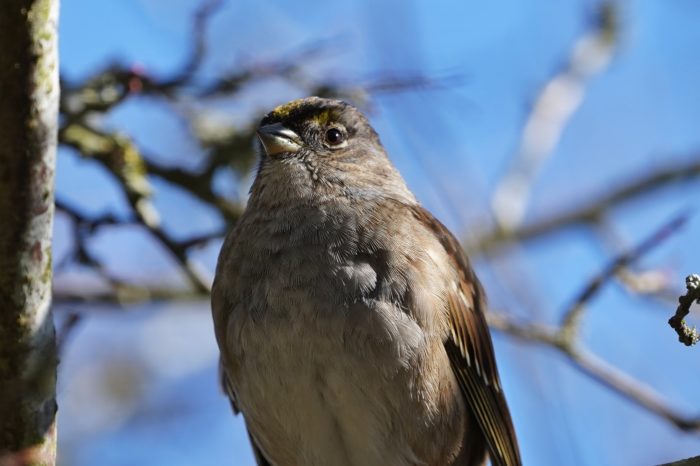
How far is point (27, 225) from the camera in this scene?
300 centimetres

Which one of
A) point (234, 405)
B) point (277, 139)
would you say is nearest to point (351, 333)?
point (234, 405)

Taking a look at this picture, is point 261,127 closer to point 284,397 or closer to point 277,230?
point 277,230

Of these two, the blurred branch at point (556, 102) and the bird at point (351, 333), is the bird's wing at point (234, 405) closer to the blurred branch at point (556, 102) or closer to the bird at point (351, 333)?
the bird at point (351, 333)

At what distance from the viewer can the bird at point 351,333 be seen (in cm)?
399

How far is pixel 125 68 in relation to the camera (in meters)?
5.09

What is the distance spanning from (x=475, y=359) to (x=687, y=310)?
1.77 meters

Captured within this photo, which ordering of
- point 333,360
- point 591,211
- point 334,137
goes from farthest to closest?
point 591,211, point 334,137, point 333,360

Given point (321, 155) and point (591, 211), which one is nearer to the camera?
point (321, 155)

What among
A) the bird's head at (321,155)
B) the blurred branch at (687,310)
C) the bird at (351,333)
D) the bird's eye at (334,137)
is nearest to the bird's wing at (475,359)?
the bird at (351,333)

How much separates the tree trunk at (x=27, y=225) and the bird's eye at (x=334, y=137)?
87.1 inches

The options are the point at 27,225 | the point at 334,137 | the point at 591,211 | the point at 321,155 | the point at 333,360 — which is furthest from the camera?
the point at 591,211

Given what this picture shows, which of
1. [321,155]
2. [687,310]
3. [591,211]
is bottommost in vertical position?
[687,310]

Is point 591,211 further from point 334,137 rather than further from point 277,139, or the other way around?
point 277,139

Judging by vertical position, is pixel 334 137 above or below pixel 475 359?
above
